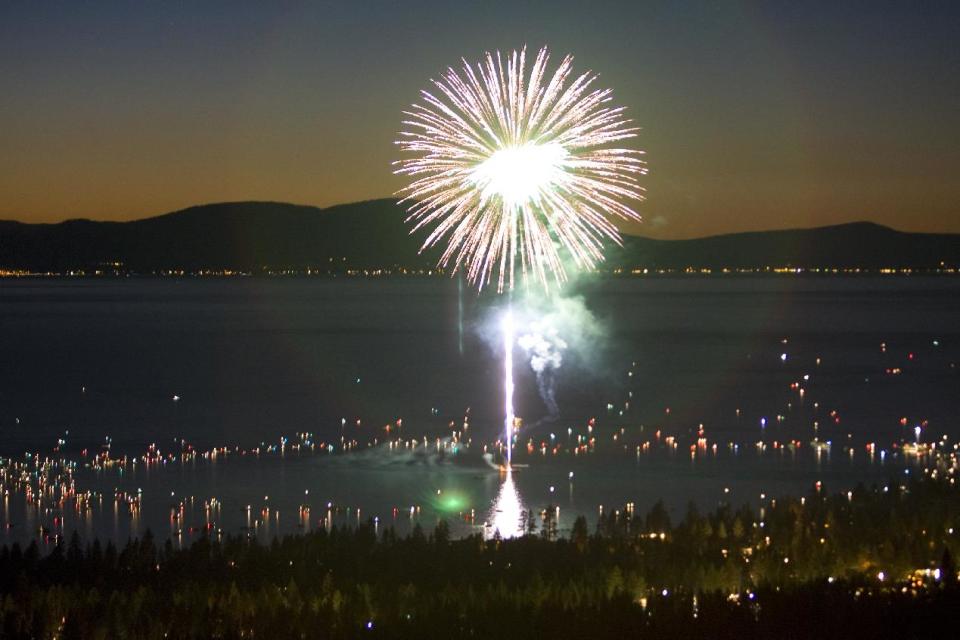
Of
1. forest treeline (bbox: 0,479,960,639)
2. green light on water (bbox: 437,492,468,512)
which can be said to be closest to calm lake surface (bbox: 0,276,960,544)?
green light on water (bbox: 437,492,468,512)

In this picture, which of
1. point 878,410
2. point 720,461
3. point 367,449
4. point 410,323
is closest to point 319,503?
point 367,449

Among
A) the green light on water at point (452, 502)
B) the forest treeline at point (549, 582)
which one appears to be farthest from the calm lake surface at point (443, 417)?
the forest treeline at point (549, 582)

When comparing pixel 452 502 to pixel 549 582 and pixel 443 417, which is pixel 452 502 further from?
pixel 443 417

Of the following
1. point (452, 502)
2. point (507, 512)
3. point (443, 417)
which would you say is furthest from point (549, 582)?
point (443, 417)

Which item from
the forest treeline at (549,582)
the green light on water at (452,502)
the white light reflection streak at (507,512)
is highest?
the forest treeline at (549,582)

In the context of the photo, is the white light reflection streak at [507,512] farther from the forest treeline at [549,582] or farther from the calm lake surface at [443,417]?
the forest treeline at [549,582]

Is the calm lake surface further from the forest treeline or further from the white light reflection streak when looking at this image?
the forest treeline

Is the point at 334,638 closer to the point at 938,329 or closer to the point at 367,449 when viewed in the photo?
the point at 367,449
